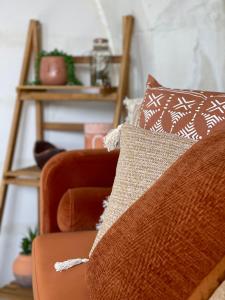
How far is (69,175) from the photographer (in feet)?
5.11

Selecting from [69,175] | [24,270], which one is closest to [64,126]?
[24,270]

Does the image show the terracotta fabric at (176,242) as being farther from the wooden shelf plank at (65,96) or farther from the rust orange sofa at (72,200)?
the wooden shelf plank at (65,96)

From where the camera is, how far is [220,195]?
27.8 inches

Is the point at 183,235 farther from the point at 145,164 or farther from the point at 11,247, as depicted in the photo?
the point at 11,247

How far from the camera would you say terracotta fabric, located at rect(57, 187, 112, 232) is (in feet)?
4.87

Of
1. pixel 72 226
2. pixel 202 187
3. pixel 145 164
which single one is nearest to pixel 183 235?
pixel 202 187

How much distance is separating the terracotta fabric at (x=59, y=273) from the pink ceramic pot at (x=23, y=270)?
63 cm

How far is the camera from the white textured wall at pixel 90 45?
206 centimetres

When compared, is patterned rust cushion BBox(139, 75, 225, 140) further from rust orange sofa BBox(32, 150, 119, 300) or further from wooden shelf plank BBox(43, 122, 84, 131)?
wooden shelf plank BBox(43, 122, 84, 131)

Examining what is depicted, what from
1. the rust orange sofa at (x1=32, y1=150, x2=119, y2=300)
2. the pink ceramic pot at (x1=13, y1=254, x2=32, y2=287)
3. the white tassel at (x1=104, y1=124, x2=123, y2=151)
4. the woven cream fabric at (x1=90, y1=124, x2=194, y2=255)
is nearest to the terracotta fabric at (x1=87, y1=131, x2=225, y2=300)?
the woven cream fabric at (x1=90, y1=124, x2=194, y2=255)

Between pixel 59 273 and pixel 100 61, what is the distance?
122 centimetres

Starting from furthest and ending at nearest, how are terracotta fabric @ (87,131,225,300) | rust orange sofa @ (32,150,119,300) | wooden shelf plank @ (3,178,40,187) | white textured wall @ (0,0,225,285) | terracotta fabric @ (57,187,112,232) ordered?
wooden shelf plank @ (3,178,40,187) → white textured wall @ (0,0,225,285) → terracotta fabric @ (57,187,112,232) → rust orange sofa @ (32,150,119,300) → terracotta fabric @ (87,131,225,300)

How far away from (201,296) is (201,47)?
1.53m

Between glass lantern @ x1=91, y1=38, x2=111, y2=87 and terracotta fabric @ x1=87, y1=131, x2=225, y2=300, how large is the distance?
4.64 feet
